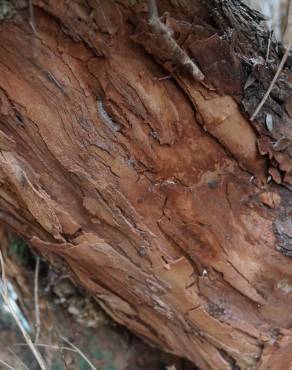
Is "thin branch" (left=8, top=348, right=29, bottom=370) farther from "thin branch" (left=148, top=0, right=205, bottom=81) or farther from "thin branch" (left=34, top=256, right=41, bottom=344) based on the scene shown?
"thin branch" (left=148, top=0, right=205, bottom=81)

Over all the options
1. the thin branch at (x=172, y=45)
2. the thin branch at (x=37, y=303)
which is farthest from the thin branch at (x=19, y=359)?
the thin branch at (x=172, y=45)

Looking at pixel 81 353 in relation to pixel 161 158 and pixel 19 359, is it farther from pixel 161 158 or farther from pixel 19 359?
pixel 161 158

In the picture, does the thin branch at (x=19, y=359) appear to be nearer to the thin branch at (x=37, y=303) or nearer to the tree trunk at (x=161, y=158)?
the thin branch at (x=37, y=303)

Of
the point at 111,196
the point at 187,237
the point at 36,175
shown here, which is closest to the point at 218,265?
the point at 187,237

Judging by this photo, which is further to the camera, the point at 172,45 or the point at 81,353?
the point at 81,353

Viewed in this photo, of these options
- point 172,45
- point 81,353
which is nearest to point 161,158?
point 172,45

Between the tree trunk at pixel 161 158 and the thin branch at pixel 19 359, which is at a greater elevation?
the tree trunk at pixel 161 158

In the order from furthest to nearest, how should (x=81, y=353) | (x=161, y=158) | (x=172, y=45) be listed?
(x=81, y=353) → (x=161, y=158) → (x=172, y=45)
